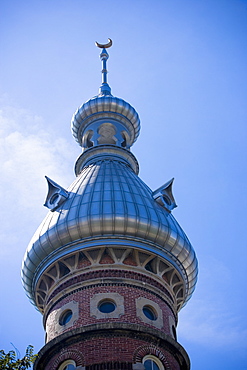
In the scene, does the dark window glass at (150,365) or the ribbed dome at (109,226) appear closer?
the dark window glass at (150,365)

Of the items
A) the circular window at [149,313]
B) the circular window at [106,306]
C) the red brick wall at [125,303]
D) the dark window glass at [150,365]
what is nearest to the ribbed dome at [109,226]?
the red brick wall at [125,303]

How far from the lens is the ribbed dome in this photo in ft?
78.5

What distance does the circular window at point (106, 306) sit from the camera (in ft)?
74.1

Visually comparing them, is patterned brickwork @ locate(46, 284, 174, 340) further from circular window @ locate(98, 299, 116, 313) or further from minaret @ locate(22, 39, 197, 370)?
circular window @ locate(98, 299, 116, 313)

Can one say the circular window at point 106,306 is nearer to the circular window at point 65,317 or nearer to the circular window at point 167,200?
the circular window at point 65,317

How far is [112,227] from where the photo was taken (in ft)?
78.4

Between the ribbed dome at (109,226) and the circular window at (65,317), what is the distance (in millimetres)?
2268

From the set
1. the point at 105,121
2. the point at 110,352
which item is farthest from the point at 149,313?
the point at 105,121

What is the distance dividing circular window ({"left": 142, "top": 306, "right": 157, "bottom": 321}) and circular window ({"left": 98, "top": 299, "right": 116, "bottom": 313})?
1.22m

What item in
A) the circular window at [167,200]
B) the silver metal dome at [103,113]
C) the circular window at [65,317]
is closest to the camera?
the circular window at [65,317]

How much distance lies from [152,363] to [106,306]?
2.71 metres

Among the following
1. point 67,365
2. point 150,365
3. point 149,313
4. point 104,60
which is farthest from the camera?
point 104,60

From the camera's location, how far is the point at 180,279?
2544 cm

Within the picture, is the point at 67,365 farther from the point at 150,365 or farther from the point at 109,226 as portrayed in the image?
the point at 109,226
